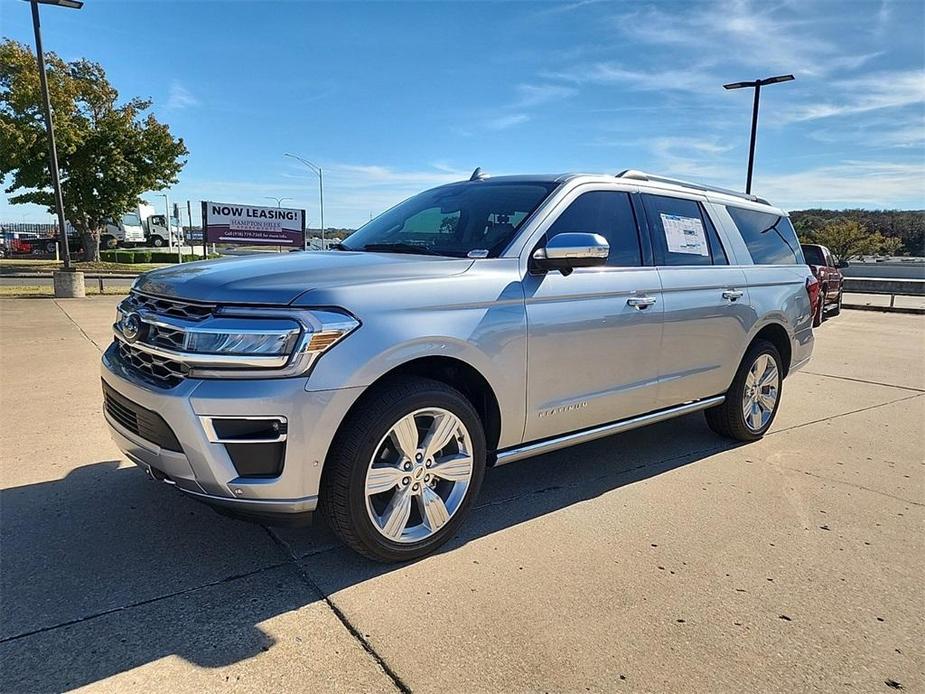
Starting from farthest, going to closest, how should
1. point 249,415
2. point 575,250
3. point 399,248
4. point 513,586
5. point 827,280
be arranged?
point 827,280 → point 399,248 → point 575,250 → point 513,586 → point 249,415

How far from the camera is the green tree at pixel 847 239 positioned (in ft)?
177

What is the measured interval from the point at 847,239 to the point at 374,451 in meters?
61.4

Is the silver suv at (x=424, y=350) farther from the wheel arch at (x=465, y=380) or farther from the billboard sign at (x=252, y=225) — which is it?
the billboard sign at (x=252, y=225)

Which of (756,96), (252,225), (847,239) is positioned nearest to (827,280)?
(756,96)

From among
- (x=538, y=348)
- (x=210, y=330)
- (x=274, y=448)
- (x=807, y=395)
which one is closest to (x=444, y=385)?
(x=538, y=348)

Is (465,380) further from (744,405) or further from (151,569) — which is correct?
(744,405)

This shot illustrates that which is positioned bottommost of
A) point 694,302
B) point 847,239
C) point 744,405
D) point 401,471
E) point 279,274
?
point 744,405

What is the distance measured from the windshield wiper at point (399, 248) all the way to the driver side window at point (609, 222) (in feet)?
2.33

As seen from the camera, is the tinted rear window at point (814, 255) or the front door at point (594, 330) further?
the tinted rear window at point (814, 255)

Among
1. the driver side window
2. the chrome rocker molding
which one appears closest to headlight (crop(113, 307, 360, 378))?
the chrome rocker molding

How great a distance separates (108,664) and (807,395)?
675 cm

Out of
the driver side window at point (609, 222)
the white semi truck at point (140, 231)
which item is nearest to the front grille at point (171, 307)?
the driver side window at point (609, 222)

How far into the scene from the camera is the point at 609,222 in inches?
153

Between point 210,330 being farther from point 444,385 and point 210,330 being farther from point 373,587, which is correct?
point 373,587
